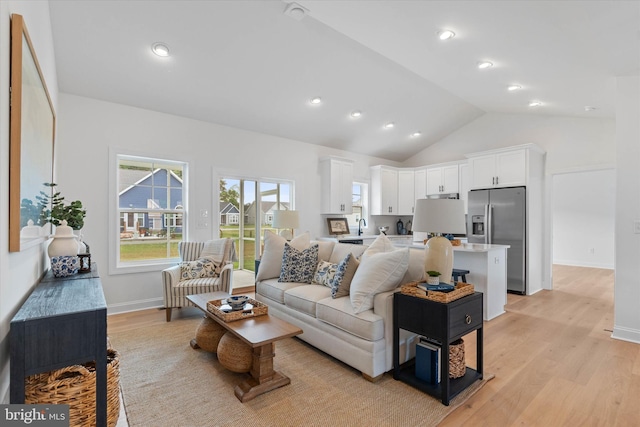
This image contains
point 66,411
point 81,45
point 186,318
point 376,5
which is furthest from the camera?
point 186,318

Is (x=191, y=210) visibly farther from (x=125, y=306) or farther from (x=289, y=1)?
(x=289, y=1)

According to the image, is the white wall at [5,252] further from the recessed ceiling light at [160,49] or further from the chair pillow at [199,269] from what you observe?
the chair pillow at [199,269]

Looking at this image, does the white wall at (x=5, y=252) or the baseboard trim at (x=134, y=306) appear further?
the baseboard trim at (x=134, y=306)

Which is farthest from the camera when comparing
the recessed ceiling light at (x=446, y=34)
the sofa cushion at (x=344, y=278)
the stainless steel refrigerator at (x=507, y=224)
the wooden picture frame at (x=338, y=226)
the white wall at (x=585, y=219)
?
the white wall at (x=585, y=219)

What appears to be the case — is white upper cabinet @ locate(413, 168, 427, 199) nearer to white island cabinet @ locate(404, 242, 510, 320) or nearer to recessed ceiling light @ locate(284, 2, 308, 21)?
white island cabinet @ locate(404, 242, 510, 320)

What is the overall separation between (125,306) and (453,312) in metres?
3.94

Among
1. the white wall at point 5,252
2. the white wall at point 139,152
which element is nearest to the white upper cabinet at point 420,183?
the white wall at point 139,152

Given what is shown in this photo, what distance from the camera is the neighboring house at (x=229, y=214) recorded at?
499 centimetres

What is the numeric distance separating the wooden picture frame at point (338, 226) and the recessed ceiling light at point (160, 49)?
12.6 feet

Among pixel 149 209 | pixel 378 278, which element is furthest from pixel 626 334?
pixel 149 209

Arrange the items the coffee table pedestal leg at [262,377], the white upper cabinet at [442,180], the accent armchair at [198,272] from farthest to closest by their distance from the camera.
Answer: the white upper cabinet at [442,180], the accent armchair at [198,272], the coffee table pedestal leg at [262,377]

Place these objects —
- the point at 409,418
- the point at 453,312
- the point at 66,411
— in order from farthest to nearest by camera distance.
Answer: the point at 453,312 → the point at 409,418 → the point at 66,411

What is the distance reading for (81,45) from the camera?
312cm

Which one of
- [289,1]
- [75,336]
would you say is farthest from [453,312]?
[289,1]
